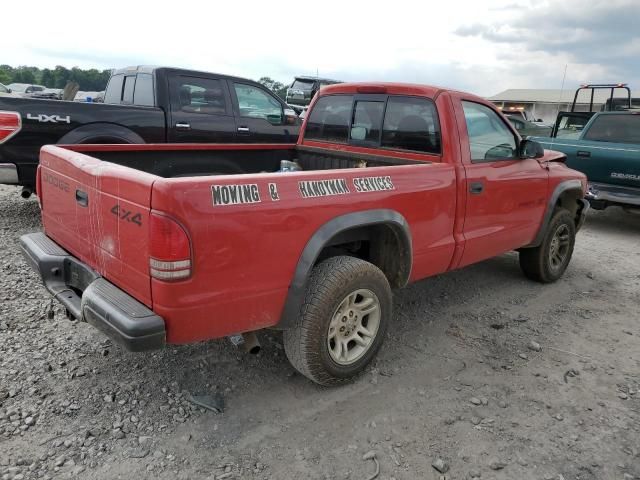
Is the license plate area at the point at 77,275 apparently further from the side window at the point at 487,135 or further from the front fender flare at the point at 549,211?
the front fender flare at the point at 549,211

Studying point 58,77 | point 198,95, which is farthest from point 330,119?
point 58,77

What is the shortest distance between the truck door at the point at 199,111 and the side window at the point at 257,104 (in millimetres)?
229

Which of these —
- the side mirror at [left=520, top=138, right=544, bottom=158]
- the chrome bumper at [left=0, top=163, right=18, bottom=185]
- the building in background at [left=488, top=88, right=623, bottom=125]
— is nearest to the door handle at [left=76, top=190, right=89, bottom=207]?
the chrome bumper at [left=0, top=163, right=18, bottom=185]

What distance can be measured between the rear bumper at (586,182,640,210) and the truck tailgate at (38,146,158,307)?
6.90 m

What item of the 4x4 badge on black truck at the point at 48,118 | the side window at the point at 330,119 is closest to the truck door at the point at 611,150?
the side window at the point at 330,119

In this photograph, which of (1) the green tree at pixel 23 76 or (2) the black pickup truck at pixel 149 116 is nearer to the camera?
(2) the black pickup truck at pixel 149 116

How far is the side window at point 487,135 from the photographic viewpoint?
12.5 ft

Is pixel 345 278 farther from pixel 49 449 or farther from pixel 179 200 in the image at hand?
pixel 49 449

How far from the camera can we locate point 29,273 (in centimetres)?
440

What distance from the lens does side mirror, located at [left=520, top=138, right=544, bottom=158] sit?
13.8ft

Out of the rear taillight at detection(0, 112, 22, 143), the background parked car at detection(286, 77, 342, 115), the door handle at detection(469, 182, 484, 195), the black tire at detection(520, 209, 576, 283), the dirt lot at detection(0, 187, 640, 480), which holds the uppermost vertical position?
the background parked car at detection(286, 77, 342, 115)

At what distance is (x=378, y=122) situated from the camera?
13.4 ft

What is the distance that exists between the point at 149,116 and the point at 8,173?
1.73 metres

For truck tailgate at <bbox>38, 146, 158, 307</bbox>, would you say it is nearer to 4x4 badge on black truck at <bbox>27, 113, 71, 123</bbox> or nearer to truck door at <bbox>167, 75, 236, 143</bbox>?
4x4 badge on black truck at <bbox>27, 113, 71, 123</bbox>
